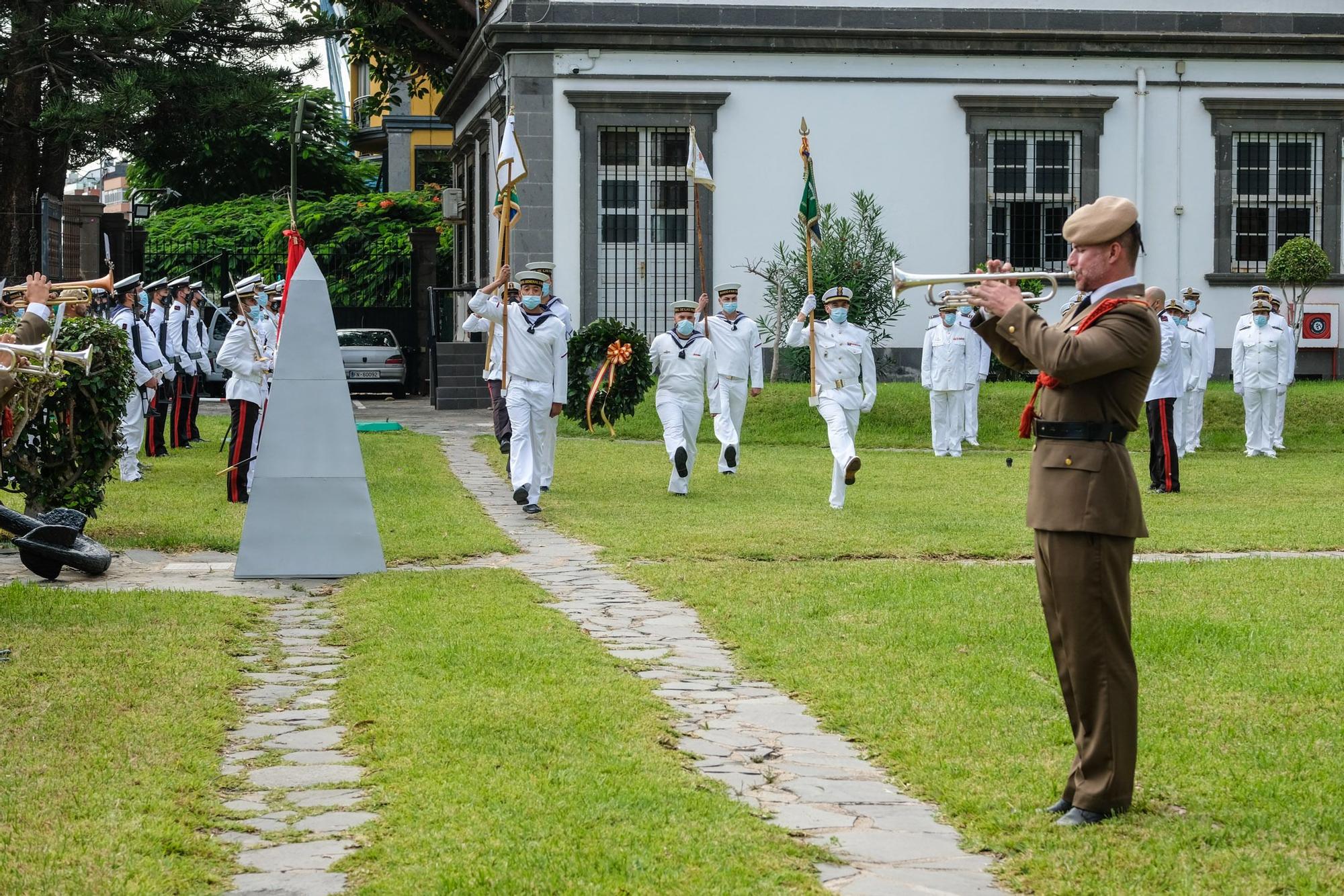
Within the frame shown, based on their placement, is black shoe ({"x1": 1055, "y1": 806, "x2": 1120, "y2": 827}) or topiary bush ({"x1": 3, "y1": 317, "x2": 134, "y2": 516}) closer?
black shoe ({"x1": 1055, "y1": 806, "x2": 1120, "y2": 827})

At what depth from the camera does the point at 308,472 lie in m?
10.9

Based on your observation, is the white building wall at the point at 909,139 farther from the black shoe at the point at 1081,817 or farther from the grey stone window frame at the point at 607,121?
the black shoe at the point at 1081,817

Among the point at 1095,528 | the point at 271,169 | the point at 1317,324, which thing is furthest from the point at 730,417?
the point at 271,169

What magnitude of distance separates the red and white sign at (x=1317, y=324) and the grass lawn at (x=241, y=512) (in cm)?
1650

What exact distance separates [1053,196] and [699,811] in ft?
83.8

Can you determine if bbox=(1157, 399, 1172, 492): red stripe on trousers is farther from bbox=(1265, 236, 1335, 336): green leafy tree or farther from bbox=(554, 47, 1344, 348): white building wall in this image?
bbox=(1265, 236, 1335, 336): green leafy tree

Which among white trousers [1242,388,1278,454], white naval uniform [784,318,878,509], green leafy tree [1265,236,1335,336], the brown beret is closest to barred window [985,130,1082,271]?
green leafy tree [1265,236,1335,336]

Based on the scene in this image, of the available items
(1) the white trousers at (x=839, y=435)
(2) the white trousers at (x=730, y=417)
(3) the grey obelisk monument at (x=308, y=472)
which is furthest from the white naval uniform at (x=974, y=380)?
(3) the grey obelisk monument at (x=308, y=472)

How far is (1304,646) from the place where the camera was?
8148 millimetres

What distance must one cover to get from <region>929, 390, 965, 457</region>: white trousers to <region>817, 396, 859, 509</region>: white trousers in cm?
654

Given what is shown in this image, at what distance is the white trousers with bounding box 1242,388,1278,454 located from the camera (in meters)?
22.6

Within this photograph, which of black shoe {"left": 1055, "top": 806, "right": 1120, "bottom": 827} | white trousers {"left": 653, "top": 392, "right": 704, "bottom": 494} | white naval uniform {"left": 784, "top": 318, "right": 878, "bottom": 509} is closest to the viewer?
black shoe {"left": 1055, "top": 806, "right": 1120, "bottom": 827}

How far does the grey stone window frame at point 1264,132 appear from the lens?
29.5 metres

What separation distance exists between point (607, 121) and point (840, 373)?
13597mm
